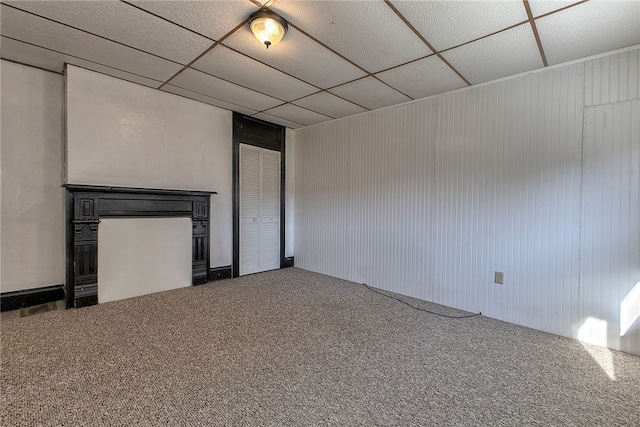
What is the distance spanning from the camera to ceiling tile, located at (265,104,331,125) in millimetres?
4215

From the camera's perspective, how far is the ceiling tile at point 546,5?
1.93m

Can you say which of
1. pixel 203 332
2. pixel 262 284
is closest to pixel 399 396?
pixel 203 332

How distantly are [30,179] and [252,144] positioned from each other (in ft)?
8.74

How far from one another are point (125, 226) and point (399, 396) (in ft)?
11.0

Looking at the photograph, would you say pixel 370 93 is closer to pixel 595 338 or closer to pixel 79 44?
pixel 79 44

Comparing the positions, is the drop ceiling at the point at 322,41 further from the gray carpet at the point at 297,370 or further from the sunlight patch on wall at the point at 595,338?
the gray carpet at the point at 297,370

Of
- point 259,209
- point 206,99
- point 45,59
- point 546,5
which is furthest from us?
point 259,209

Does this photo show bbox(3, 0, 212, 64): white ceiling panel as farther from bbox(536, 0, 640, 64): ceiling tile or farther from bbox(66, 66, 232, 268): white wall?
bbox(536, 0, 640, 64): ceiling tile

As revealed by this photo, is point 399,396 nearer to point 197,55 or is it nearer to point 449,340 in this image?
point 449,340

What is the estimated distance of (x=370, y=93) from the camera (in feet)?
11.7

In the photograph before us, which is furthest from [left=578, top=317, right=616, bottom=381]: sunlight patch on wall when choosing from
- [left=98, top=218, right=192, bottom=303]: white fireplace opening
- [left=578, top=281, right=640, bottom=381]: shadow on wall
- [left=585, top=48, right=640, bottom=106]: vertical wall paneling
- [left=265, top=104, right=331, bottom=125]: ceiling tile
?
[left=98, top=218, right=192, bottom=303]: white fireplace opening

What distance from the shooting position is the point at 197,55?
2766 mm

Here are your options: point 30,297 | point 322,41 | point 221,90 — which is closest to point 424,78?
point 322,41

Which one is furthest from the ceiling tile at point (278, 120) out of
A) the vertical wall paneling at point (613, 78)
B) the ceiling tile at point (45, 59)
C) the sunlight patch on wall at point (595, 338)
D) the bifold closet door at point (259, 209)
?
the sunlight patch on wall at point (595, 338)
